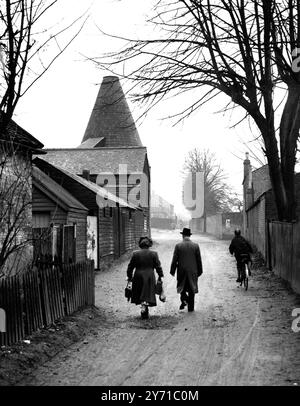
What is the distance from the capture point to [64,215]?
19641 mm

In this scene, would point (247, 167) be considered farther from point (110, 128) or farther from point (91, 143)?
point (110, 128)

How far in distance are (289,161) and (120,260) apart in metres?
13.4

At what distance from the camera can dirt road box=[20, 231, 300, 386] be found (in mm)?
6066

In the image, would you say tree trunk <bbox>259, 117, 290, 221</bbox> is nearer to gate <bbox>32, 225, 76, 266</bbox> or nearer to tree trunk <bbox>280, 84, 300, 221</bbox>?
tree trunk <bbox>280, 84, 300, 221</bbox>

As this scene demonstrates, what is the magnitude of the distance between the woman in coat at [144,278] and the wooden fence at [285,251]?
3.85m

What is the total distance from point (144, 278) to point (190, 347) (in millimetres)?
2776

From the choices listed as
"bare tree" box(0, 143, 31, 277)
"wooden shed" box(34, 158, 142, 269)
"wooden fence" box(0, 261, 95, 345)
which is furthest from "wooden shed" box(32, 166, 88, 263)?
"wooden fence" box(0, 261, 95, 345)

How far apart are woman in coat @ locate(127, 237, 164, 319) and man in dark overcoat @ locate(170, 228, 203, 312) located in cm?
90

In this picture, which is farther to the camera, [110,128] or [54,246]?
[110,128]

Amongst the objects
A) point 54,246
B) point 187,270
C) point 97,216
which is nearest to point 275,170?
point 187,270

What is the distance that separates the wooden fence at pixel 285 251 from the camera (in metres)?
12.5

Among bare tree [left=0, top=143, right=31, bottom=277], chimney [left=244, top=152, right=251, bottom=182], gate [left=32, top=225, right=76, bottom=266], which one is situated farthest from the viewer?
chimney [left=244, top=152, right=251, bottom=182]

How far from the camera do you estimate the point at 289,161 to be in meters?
15.5
